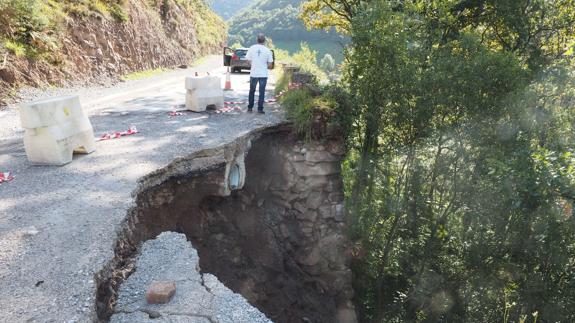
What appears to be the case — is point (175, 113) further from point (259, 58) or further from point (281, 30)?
point (281, 30)

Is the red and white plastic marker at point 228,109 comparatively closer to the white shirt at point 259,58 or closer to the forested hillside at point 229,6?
the white shirt at point 259,58

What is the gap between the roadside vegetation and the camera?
6.89 meters

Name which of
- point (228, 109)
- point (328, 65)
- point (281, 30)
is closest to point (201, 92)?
point (228, 109)

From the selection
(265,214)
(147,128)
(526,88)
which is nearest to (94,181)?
(147,128)

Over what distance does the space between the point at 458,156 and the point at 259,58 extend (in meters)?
4.47

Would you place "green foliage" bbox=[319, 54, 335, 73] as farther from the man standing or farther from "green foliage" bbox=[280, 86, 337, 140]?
the man standing

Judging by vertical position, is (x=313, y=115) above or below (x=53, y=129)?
above

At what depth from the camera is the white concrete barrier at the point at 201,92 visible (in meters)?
9.12

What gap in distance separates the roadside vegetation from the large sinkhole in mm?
577

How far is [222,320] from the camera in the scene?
337 centimetres

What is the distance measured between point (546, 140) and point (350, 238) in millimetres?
4362

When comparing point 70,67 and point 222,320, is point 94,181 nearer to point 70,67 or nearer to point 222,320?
point 222,320

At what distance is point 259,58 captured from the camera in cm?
814

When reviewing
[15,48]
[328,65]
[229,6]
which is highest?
[229,6]
